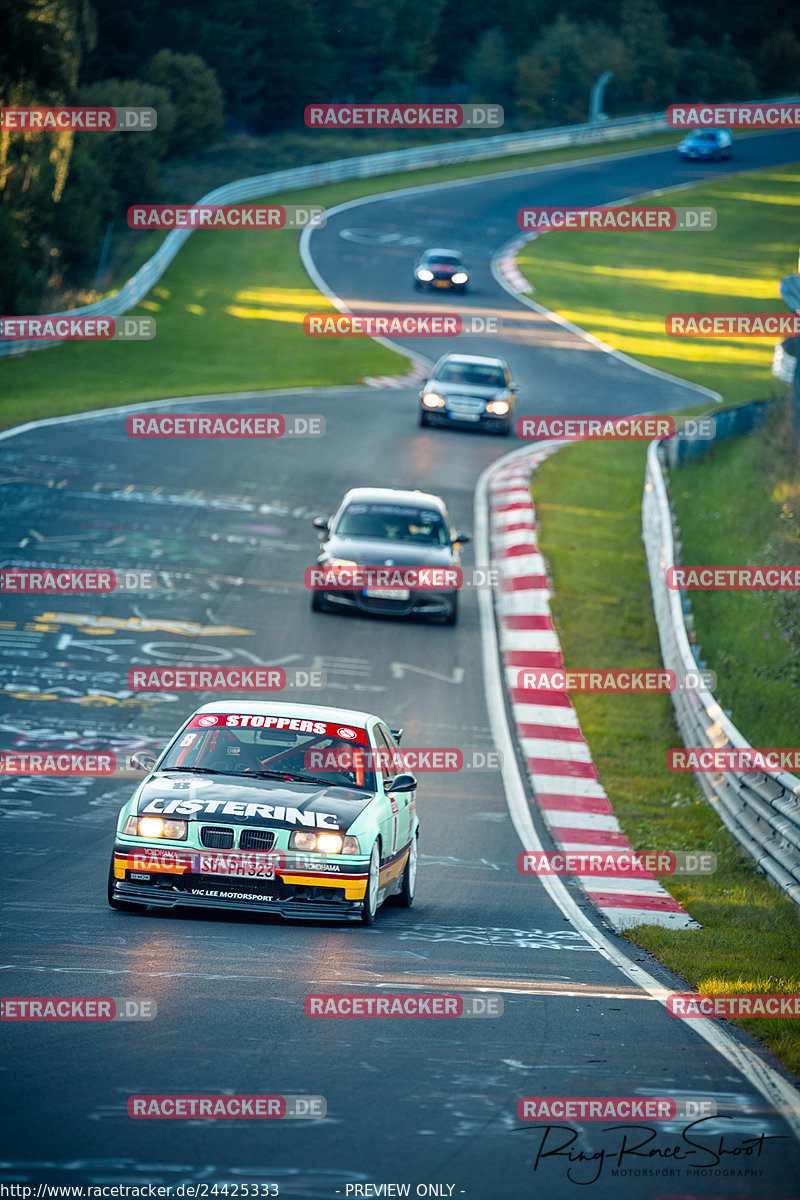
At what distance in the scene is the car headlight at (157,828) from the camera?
9.23 meters

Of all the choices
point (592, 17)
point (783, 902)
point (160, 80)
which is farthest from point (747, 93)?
point (783, 902)

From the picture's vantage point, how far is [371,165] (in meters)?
72.6

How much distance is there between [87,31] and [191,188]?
25.5m

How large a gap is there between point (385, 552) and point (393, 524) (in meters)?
0.71

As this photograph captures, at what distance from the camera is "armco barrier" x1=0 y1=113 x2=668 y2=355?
45913 millimetres

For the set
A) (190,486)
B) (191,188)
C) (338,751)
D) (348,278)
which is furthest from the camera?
(191,188)

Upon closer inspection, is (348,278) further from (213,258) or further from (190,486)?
(190,486)

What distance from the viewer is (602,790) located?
15.3 m

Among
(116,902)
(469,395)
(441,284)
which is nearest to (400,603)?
(116,902)

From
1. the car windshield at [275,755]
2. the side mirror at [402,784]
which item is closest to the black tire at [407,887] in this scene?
the side mirror at [402,784]

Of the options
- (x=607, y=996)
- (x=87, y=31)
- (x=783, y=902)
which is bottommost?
(x=783, y=902)

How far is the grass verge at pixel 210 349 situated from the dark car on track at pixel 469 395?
493 centimetres

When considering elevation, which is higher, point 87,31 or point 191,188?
point 87,31

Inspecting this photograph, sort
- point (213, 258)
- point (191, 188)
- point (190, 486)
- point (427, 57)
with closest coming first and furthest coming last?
point (190, 486) < point (213, 258) < point (191, 188) < point (427, 57)
